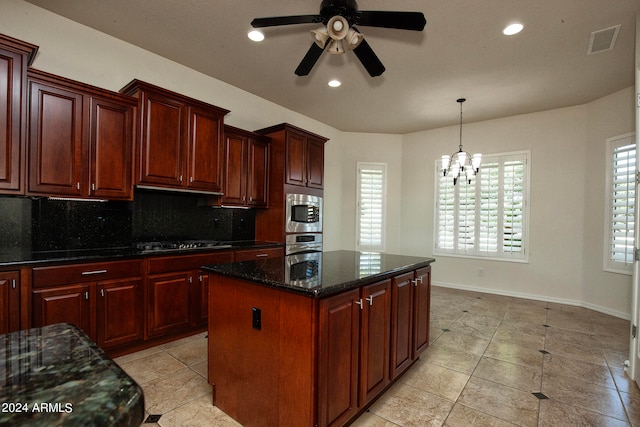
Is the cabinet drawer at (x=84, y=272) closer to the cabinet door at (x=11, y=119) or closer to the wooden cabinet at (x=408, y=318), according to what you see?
the cabinet door at (x=11, y=119)

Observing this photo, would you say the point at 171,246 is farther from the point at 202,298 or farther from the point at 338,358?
the point at 338,358

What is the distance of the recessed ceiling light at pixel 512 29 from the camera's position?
2723 mm

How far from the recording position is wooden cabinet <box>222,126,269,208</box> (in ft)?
12.6

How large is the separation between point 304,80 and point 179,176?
2000 mm

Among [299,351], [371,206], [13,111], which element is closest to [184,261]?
[13,111]

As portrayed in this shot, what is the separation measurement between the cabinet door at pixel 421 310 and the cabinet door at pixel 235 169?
96.5 inches

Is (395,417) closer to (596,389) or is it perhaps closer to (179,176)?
(596,389)

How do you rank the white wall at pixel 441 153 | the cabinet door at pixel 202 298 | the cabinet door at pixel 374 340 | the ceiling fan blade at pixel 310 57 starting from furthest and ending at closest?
the cabinet door at pixel 202 298
the white wall at pixel 441 153
the ceiling fan blade at pixel 310 57
the cabinet door at pixel 374 340

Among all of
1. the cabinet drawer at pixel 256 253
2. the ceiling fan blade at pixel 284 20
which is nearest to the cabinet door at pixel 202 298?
the cabinet drawer at pixel 256 253

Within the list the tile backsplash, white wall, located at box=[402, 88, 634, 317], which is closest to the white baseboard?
white wall, located at box=[402, 88, 634, 317]

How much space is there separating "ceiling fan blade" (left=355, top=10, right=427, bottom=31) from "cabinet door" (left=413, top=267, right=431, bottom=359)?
1817 mm

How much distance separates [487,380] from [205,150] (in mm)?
3499

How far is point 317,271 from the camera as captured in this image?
1956mm

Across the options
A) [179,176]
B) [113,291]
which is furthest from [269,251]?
[113,291]
